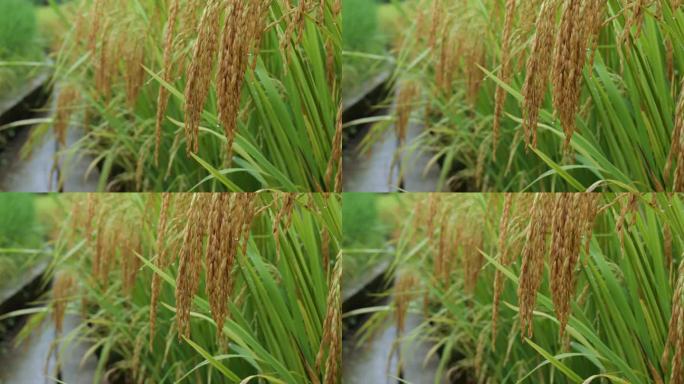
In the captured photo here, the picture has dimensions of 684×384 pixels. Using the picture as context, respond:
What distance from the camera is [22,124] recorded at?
7.20 feet

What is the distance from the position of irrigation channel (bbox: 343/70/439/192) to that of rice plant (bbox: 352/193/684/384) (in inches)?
2.3

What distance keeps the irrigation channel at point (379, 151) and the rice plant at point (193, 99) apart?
0.06 meters

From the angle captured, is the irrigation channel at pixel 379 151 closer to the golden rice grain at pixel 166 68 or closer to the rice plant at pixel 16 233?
the golden rice grain at pixel 166 68

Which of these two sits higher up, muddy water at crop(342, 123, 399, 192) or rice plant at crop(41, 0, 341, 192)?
rice plant at crop(41, 0, 341, 192)

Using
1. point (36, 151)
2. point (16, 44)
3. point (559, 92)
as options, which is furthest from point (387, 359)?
point (16, 44)

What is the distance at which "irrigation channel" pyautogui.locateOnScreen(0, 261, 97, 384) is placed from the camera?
86.1 inches

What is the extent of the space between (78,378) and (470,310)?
107 centimetres

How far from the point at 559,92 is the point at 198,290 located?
3.54ft

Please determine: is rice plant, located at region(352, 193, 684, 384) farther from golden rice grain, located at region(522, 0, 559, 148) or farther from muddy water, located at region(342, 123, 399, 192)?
golden rice grain, located at region(522, 0, 559, 148)

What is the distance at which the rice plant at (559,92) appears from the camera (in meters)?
2.13

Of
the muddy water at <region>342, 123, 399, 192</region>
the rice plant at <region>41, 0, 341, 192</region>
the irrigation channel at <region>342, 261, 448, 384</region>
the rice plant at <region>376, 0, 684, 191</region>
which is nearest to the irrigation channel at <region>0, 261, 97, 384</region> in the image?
the rice plant at <region>41, 0, 341, 192</region>

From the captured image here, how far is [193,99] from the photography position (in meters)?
2.14

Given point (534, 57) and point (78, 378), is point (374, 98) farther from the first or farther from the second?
point (78, 378)

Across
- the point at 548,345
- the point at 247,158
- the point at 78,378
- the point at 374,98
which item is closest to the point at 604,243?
the point at 548,345
